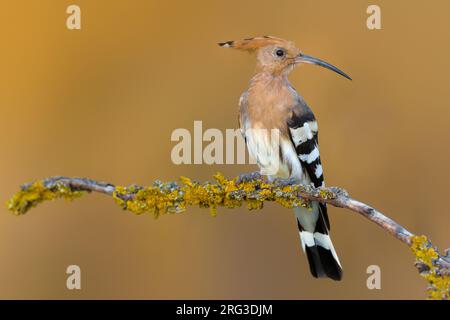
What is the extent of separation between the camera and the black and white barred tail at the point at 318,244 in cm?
401

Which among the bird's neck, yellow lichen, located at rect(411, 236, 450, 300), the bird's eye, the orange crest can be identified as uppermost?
the orange crest

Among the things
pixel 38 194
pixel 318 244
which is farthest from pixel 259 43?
pixel 38 194

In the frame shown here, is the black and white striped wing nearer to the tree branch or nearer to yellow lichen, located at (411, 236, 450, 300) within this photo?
the tree branch

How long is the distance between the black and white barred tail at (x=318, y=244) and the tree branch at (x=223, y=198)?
80cm

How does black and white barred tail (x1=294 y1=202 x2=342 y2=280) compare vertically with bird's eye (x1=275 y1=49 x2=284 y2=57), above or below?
below

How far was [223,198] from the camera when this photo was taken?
3109 mm

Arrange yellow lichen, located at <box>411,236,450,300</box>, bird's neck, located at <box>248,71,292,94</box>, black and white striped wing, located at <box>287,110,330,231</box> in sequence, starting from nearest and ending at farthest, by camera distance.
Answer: yellow lichen, located at <box>411,236,450,300</box> < black and white striped wing, located at <box>287,110,330,231</box> < bird's neck, located at <box>248,71,292,94</box>

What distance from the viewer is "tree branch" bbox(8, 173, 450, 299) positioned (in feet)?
8.66

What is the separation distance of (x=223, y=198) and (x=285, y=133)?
99 cm

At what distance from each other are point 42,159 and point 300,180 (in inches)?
77.7

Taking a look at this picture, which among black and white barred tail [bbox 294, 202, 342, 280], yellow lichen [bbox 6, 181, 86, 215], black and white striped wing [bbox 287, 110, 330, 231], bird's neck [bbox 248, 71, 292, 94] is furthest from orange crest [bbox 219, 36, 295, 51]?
yellow lichen [bbox 6, 181, 86, 215]

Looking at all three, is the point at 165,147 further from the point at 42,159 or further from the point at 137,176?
the point at 42,159

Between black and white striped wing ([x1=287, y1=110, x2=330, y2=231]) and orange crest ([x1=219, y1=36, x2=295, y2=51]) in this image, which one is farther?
orange crest ([x1=219, y1=36, x2=295, y2=51])

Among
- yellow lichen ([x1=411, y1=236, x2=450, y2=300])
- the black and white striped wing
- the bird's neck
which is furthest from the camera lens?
the bird's neck
